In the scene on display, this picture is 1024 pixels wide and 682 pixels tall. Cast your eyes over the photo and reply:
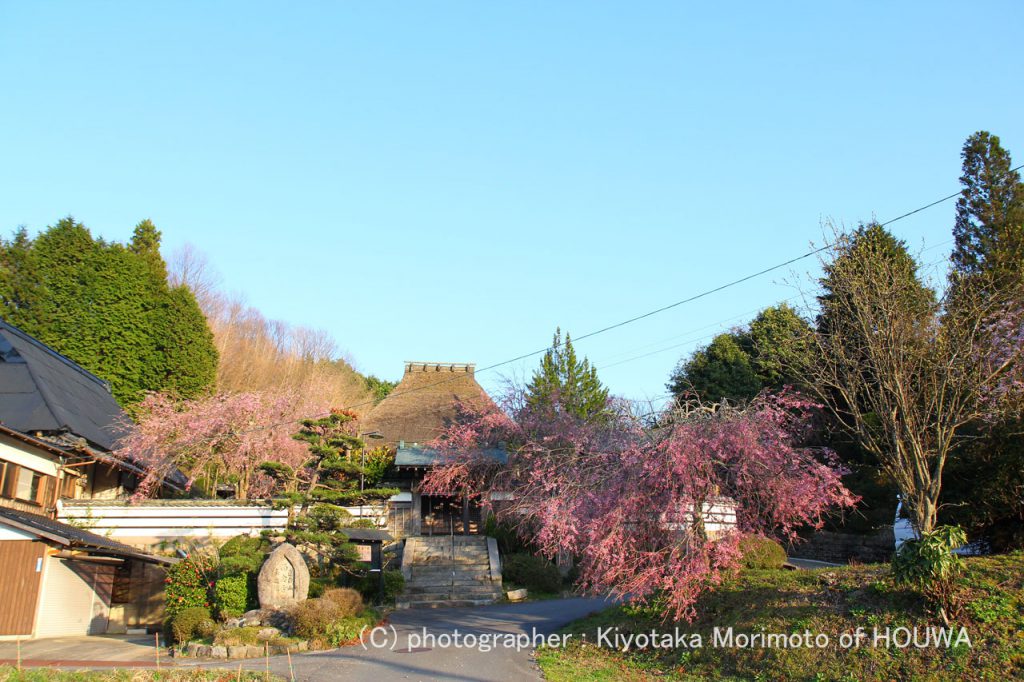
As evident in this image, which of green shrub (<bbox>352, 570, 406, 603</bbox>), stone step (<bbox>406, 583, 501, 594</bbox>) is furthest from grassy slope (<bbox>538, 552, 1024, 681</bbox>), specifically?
stone step (<bbox>406, 583, 501, 594</bbox>)

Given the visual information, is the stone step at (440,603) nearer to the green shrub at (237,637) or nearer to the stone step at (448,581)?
the stone step at (448,581)

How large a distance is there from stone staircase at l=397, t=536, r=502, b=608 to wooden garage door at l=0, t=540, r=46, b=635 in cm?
800

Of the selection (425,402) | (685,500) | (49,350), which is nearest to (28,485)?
(49,350)

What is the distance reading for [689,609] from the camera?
12.3 metres

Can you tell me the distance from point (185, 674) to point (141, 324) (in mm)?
24416

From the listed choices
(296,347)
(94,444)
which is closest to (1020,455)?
(94,444)

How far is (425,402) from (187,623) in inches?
685

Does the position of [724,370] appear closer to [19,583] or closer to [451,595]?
[451,595]

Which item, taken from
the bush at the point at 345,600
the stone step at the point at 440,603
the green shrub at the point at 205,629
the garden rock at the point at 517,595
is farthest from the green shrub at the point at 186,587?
the garden rock at the point at 517,595

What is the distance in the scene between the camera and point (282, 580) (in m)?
14.8

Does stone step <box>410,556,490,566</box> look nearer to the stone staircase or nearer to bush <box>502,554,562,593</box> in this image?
the stone staircase

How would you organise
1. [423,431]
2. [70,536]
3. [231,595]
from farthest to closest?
[423,431], [70,536], [231,595]

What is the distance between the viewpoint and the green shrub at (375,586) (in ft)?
59.3

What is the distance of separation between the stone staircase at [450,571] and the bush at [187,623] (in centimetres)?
517
